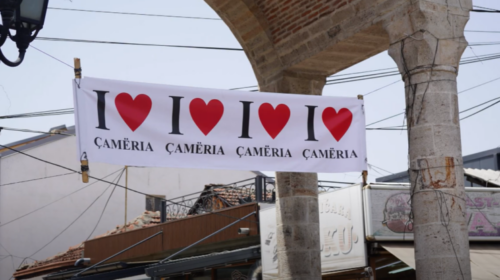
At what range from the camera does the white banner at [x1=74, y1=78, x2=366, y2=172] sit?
23.9ft

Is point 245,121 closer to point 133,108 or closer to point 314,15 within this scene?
point 133,108

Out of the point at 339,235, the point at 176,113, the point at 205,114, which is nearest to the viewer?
the point at 176,113

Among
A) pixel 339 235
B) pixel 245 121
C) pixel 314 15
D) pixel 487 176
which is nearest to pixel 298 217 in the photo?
pixel 245 121

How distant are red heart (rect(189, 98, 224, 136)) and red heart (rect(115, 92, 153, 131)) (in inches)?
19.0

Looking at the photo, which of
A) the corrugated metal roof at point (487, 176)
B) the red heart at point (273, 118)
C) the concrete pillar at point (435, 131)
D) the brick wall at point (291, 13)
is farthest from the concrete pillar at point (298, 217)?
the corrugated metal roof at point (487, 176)

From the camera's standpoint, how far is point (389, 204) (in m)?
13.4

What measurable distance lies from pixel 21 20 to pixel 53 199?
71.1 ft

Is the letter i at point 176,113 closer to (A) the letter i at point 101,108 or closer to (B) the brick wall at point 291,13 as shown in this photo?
(A) the letter i at point 101,108

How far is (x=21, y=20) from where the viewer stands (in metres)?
6.13

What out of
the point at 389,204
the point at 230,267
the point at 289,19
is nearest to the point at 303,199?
the point at 289,19

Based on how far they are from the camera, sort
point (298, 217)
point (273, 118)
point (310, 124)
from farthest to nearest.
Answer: point (298, 217) < point (310, 124) < point (273, 118)

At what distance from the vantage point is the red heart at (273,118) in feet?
26.3

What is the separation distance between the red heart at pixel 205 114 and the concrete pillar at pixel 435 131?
1973mm

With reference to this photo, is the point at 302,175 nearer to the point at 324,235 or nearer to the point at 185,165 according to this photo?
the point at 185,165
